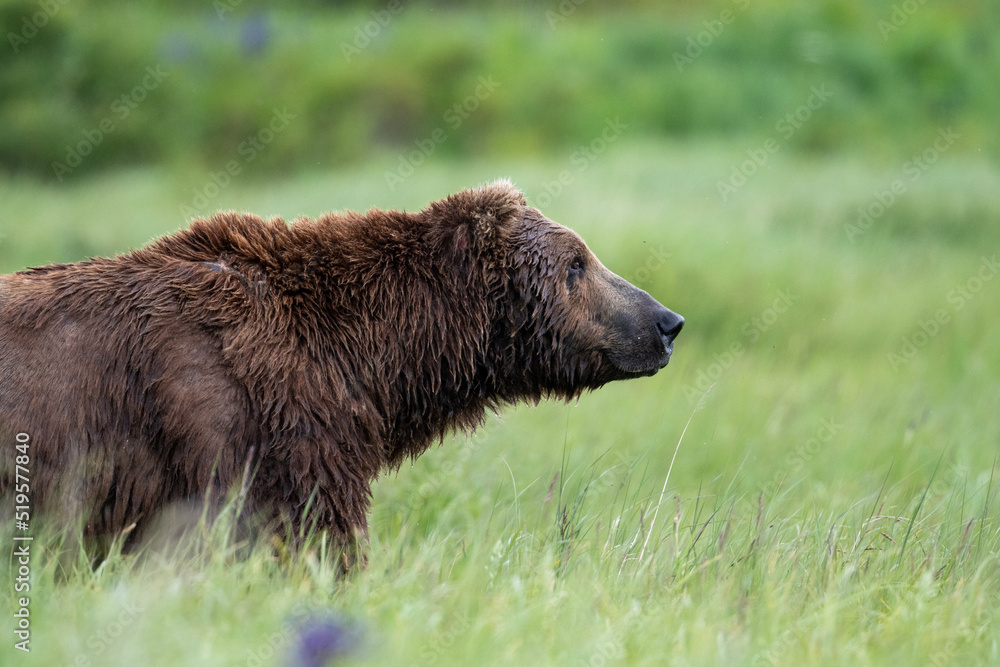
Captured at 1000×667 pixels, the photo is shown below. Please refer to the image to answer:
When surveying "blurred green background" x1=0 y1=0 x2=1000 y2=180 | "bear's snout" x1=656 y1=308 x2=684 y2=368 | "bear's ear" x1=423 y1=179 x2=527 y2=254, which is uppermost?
"blurred green background" x1=0 y1=0 x2=1000 y2=180

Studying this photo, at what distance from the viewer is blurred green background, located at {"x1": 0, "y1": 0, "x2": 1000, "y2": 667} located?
3541mm

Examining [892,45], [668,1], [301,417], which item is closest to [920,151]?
[892,45]

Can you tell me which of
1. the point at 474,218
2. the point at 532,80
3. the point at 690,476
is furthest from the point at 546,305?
the point at 532,80

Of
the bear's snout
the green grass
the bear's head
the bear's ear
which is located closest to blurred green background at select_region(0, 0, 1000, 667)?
→ the green grass

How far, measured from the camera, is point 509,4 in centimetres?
2430

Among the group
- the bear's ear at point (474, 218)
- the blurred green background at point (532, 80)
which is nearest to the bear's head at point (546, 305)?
the bear's ear at point (474, 218)

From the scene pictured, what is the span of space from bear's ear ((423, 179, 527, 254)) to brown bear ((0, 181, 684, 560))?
0.03 ft

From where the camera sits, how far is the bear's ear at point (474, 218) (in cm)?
454

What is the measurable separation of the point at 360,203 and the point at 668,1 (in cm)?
1266

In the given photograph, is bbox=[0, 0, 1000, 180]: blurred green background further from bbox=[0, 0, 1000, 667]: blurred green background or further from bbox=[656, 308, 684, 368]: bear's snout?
bbox=[656, 308, 684, 368]: bear's snout

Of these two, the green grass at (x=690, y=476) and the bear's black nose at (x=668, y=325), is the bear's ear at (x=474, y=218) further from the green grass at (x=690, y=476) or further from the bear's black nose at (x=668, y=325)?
the green grass at (x=690, y=476)

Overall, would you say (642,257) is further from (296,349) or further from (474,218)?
(296,349)

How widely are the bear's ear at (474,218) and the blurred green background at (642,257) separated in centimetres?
116

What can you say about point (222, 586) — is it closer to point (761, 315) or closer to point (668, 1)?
point (761, 315)
